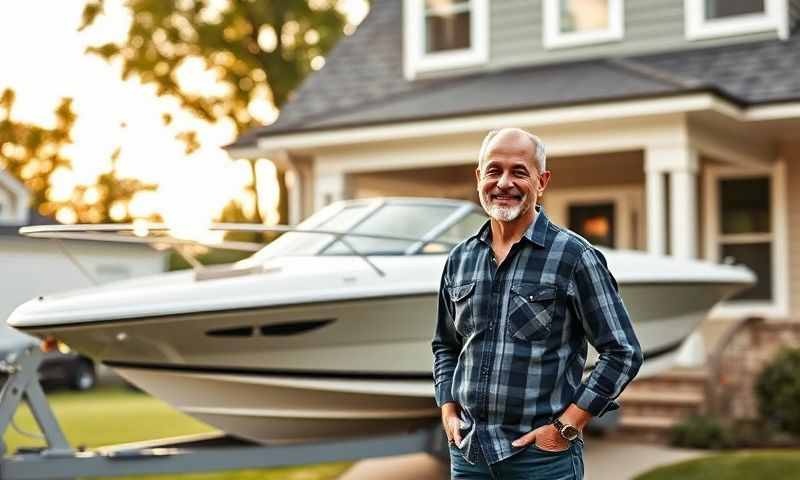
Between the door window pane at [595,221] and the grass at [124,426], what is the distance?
4883 mm

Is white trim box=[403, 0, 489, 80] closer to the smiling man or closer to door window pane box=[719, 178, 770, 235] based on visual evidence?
door window pane box=[719, 178, 770, 235]

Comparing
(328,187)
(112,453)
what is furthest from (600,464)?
(328,187)

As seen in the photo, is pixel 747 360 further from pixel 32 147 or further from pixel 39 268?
pixel 32 147

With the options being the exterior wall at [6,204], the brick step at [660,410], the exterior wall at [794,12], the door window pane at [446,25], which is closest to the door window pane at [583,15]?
the door window pane at [446,25]

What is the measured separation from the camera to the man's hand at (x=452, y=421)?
127 inches

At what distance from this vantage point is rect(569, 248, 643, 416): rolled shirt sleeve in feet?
9.96

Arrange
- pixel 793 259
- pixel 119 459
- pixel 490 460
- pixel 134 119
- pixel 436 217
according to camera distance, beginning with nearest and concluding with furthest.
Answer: pixel 490 460 → pixel 119 459 → pixel 436 217 → pixel 793 259 → pixel 134 119

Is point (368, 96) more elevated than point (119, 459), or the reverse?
point (368, 96)

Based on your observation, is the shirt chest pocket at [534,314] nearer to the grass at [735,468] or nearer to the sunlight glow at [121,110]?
the grass at [735,468]

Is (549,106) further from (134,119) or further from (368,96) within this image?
(134,119)

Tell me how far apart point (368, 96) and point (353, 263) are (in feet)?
22.2

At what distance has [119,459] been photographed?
6.35 meters

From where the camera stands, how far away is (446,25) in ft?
44.0

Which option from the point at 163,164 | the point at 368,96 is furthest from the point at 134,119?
the point at 368,96
